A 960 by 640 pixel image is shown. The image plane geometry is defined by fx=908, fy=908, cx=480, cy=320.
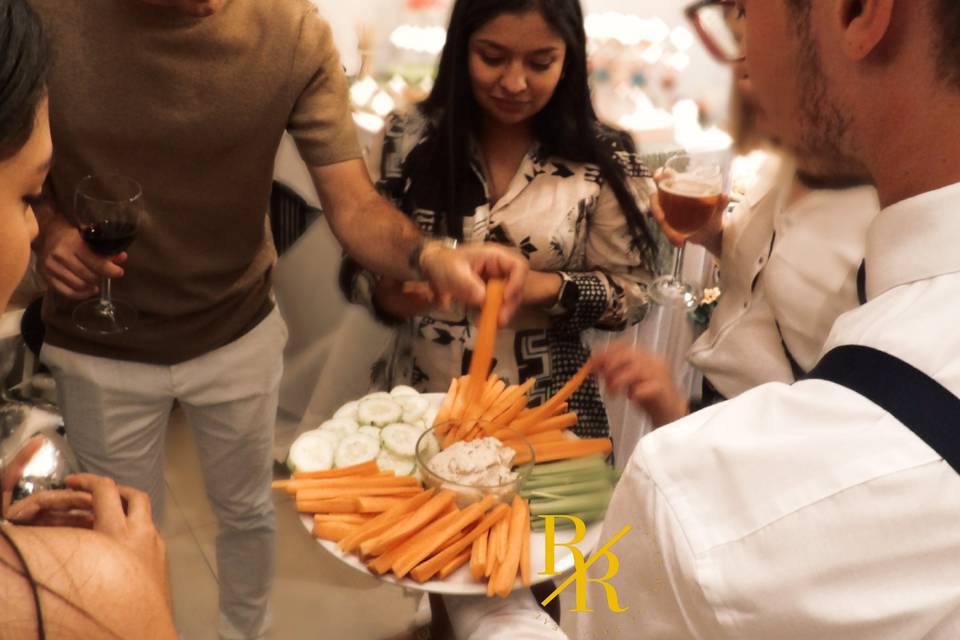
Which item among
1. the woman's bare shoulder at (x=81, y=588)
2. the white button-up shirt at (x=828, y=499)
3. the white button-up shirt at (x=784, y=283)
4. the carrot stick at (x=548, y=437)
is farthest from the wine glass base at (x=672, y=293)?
the woman's bare shoulder at (x=81, y=588)

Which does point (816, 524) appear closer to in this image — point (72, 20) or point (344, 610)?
point (72, 20)

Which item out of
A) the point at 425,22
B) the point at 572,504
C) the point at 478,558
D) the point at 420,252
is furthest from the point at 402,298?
the point at 425,22

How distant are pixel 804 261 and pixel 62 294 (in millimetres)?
1426

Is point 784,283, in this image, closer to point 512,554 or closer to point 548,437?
point 548,437

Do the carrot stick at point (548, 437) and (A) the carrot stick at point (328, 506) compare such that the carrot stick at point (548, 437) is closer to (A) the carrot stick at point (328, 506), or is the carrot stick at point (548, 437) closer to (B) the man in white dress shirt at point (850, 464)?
(A) the carrot stick at point (328, 506)

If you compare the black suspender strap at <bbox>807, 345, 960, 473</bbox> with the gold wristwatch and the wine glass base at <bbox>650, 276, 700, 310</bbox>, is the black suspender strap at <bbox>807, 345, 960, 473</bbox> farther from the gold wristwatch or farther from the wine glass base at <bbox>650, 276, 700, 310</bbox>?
the wine glass base at <bbox>650, 276, 700, 310</bbox>

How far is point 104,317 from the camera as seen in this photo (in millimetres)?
1812

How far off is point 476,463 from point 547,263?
29.1 inches

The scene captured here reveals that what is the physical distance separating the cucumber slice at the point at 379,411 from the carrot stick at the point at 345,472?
97mm

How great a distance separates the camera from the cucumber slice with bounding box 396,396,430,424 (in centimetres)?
162

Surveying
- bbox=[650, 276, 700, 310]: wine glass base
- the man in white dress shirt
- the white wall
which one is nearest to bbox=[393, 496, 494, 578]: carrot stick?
the man in white dress shirt

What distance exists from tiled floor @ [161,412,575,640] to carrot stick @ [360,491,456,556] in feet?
4.16

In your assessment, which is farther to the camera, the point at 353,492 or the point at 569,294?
the point at 569,294

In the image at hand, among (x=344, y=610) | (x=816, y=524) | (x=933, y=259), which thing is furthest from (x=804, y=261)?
(x=344, y=610)
